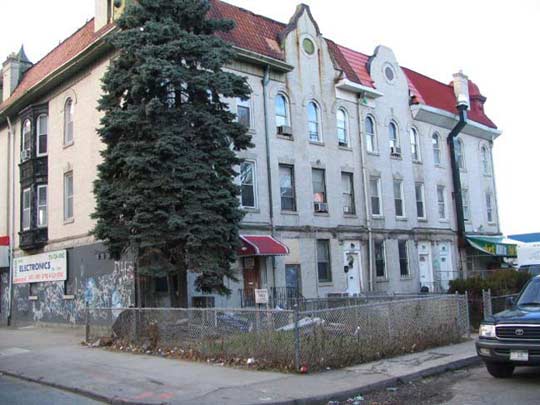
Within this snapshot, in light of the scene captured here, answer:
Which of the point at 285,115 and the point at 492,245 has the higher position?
the point at 285,115

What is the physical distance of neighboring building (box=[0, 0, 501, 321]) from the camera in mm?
21812

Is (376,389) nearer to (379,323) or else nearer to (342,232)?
(379,323)

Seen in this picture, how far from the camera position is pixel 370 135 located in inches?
1088

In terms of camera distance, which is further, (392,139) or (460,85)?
(460,85)

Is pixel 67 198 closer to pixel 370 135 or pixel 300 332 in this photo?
pixel 370 135

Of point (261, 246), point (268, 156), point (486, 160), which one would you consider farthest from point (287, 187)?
point (486, 160)

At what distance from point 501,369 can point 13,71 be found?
26.6m

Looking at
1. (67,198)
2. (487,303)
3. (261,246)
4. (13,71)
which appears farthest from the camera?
(13,71)

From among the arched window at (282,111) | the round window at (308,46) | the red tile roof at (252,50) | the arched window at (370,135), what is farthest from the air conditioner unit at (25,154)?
the arched window at (370,135)

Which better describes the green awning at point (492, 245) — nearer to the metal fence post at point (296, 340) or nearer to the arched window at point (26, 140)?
the arched window at point (26, 140)

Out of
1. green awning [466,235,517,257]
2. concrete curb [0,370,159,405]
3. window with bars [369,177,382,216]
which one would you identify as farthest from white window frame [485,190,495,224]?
concrete curb [0,370,159,405]

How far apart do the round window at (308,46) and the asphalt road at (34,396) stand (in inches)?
706

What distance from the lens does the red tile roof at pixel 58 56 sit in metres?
22.9

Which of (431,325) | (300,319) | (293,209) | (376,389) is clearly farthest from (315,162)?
(376,389)
